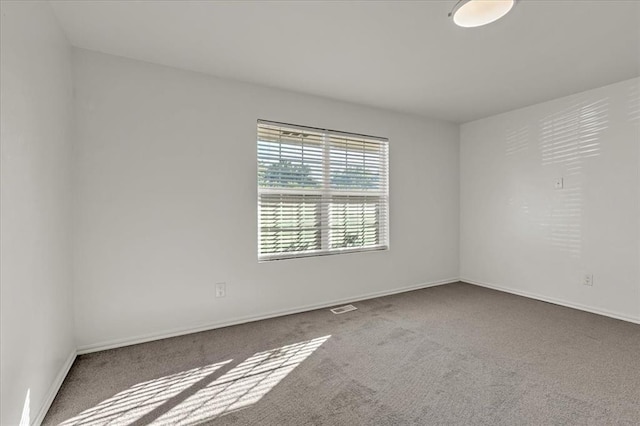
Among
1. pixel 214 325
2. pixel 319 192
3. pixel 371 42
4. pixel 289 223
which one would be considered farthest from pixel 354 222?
pixel 371 42

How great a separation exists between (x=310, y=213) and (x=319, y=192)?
0.26 metres

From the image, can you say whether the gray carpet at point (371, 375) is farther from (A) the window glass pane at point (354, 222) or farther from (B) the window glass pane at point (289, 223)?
(A) the window glass pane at point (354, 222)

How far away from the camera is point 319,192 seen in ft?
11.4

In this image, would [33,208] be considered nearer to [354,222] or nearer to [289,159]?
[289,159]

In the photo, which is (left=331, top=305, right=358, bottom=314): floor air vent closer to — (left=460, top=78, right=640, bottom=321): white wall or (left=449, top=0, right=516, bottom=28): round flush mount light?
(left=460, top=78, right=640, bottom=321): white wall

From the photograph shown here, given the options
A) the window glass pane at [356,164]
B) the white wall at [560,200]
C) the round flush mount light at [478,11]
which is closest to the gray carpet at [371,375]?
the white wall at [560,200]

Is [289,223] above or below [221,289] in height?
above

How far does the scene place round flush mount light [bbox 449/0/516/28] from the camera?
1.75m

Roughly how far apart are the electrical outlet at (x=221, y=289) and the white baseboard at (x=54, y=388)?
1094mm

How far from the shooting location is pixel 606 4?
193 cm

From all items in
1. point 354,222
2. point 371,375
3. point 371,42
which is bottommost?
point 371,375

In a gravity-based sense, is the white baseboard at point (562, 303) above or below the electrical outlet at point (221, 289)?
below

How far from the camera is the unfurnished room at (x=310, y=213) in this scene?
1731 mm

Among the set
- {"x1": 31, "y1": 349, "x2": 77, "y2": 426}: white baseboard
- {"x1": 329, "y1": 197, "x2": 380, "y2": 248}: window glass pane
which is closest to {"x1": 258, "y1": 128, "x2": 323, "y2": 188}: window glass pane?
{"x1": 329, "y1": 197, "x2": 380, "y2": 248}: window glass pane
